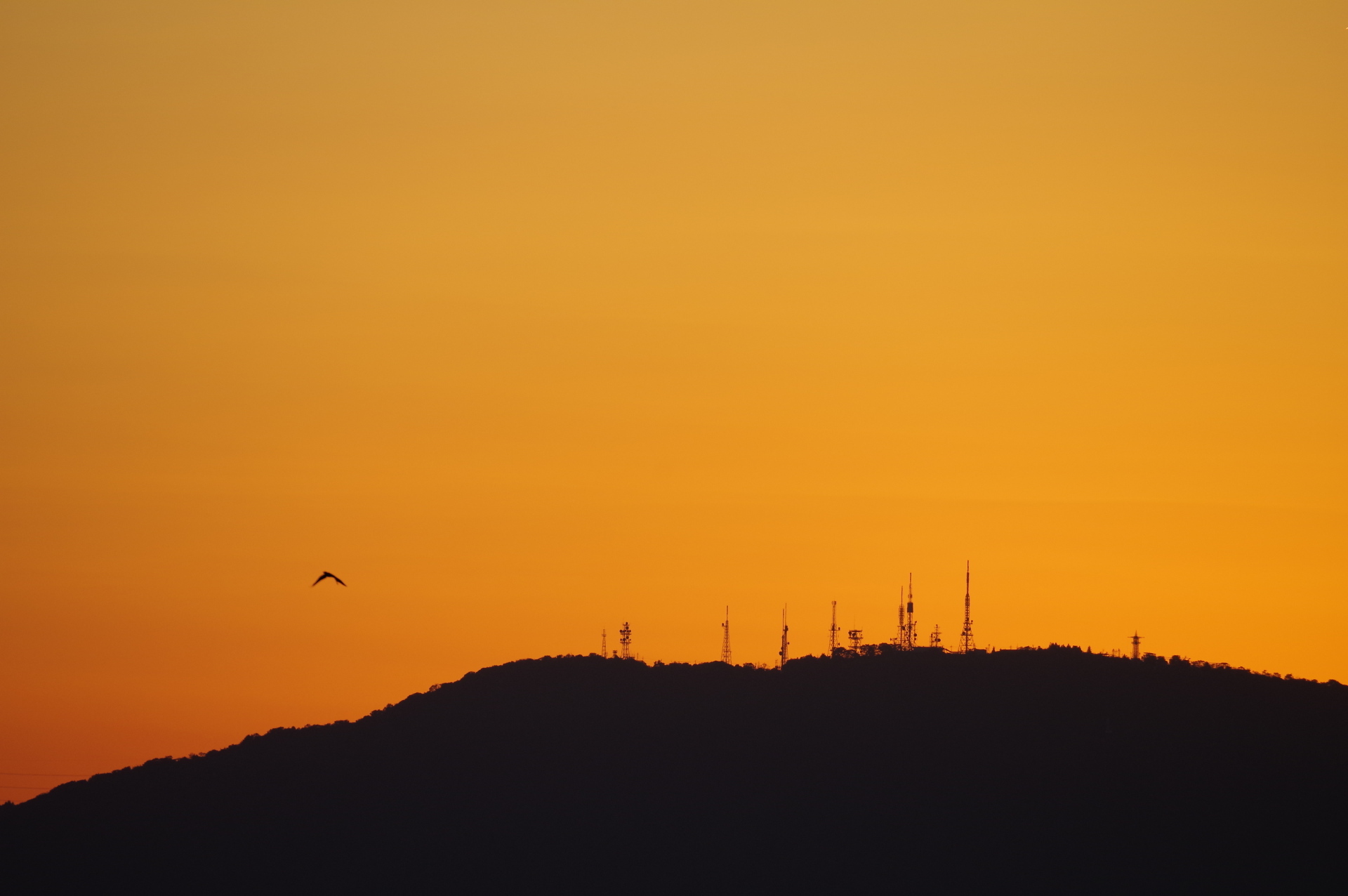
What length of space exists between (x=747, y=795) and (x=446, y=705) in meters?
32.6

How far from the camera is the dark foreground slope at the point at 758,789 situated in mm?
151500

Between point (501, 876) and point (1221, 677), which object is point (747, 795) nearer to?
point (501, 876)

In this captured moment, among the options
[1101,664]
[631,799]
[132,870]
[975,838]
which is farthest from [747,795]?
[132,870]

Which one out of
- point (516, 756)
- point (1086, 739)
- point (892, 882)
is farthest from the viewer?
point (516, 756)

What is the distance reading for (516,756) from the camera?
578 ft

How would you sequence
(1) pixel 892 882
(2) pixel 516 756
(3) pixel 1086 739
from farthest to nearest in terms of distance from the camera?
(2) pixel 516 756 < (3) pixel 1086 739 < (1) pixel 892 882

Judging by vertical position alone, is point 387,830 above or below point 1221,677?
below

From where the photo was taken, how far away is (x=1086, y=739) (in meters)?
164

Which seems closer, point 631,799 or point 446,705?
point 631,799

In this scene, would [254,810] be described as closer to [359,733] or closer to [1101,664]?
[359,733]

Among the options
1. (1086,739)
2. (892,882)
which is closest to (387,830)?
(892,882)

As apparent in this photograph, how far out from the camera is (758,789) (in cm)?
16638

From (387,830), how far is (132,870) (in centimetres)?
1950

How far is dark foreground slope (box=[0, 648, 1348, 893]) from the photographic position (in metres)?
152
